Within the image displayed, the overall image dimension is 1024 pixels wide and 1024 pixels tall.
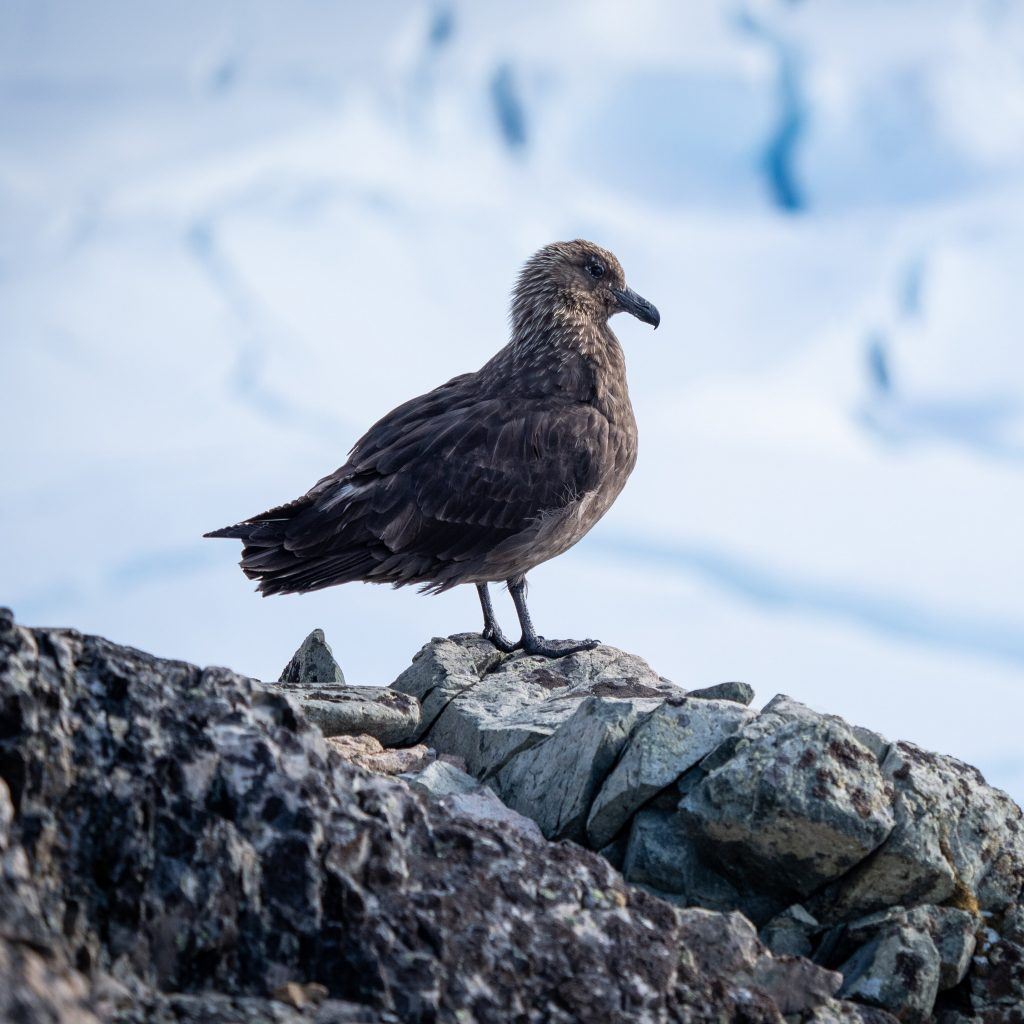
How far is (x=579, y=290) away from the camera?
10.6 m

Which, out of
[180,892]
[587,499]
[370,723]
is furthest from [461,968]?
[587,499]

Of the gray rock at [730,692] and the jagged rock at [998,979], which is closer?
the jagged rock at [998,979]

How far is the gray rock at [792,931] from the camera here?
5.20 meters

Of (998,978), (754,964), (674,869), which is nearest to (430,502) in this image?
(674,869)

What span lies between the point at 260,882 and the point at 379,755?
3219 millimetres

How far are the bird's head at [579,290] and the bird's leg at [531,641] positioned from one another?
2252mm

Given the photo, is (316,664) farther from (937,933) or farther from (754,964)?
(754,964)

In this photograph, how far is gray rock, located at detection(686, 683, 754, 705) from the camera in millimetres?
6602

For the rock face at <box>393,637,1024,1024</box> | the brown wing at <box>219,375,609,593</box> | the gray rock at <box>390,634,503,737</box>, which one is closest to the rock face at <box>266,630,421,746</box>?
the gray rock at <box>390,634,503,737</box>

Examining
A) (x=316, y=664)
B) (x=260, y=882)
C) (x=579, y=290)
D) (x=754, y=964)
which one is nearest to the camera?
(x=260, y=882)

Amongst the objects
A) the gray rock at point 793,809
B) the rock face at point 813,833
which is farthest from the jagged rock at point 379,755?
the gray rock at point 793,809

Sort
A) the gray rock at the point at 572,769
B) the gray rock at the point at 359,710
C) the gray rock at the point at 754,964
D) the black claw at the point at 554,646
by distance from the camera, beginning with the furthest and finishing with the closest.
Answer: the black claw at the point at 554,646 → the gray rock at the point at 359,710 → the gray rock at the point at 572,769 → the gray rock at the point at 754,964

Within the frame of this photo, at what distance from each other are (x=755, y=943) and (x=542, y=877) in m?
0.91

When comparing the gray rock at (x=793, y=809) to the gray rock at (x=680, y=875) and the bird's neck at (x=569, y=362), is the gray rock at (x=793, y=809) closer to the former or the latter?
the gray rock at (x=680, y=875)
